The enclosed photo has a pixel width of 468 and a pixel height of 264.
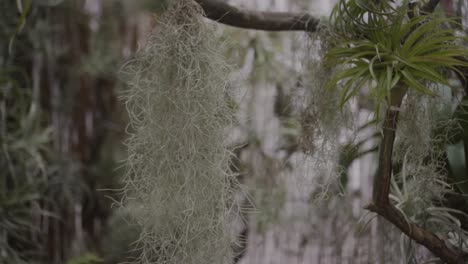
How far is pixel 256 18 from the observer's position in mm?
909

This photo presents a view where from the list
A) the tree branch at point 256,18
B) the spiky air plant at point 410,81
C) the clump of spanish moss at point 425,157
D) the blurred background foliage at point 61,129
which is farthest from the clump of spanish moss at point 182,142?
the blurred background foliage at point 61,129

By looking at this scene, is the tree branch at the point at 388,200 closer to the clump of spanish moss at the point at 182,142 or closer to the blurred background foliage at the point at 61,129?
the clump of spanish moss at the point at 182,142

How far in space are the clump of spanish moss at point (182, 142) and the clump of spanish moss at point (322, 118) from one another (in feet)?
0.77

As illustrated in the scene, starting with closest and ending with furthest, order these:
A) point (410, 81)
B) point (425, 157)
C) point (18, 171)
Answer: point (410, 81), point (425, 157), point (18, 171)

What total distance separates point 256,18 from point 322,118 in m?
0.24

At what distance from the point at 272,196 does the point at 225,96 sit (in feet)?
2.01

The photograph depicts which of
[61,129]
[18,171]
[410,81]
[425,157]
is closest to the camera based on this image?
[410,81]

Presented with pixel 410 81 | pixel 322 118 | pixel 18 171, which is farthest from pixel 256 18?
pixel 18 171

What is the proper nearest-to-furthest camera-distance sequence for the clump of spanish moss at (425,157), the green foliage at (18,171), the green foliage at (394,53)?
the green foliage at (394,53) < the clump of spanish moss at (425,157) < the green foliage at (18,171)

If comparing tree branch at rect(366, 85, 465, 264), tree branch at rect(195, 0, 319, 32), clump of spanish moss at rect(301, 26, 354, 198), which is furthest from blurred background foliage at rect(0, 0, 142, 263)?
tree branch at rect(366, 85, 465, 264)

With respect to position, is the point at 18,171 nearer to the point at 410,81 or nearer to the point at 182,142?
the point at 182,142

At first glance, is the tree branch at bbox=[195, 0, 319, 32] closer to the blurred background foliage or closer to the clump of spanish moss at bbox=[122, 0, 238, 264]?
the clump of spanish moss at bbox=[122, 0, 238, 264]

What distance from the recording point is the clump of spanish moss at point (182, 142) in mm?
706

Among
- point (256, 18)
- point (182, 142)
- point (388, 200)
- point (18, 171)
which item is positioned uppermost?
point (256, 18)
